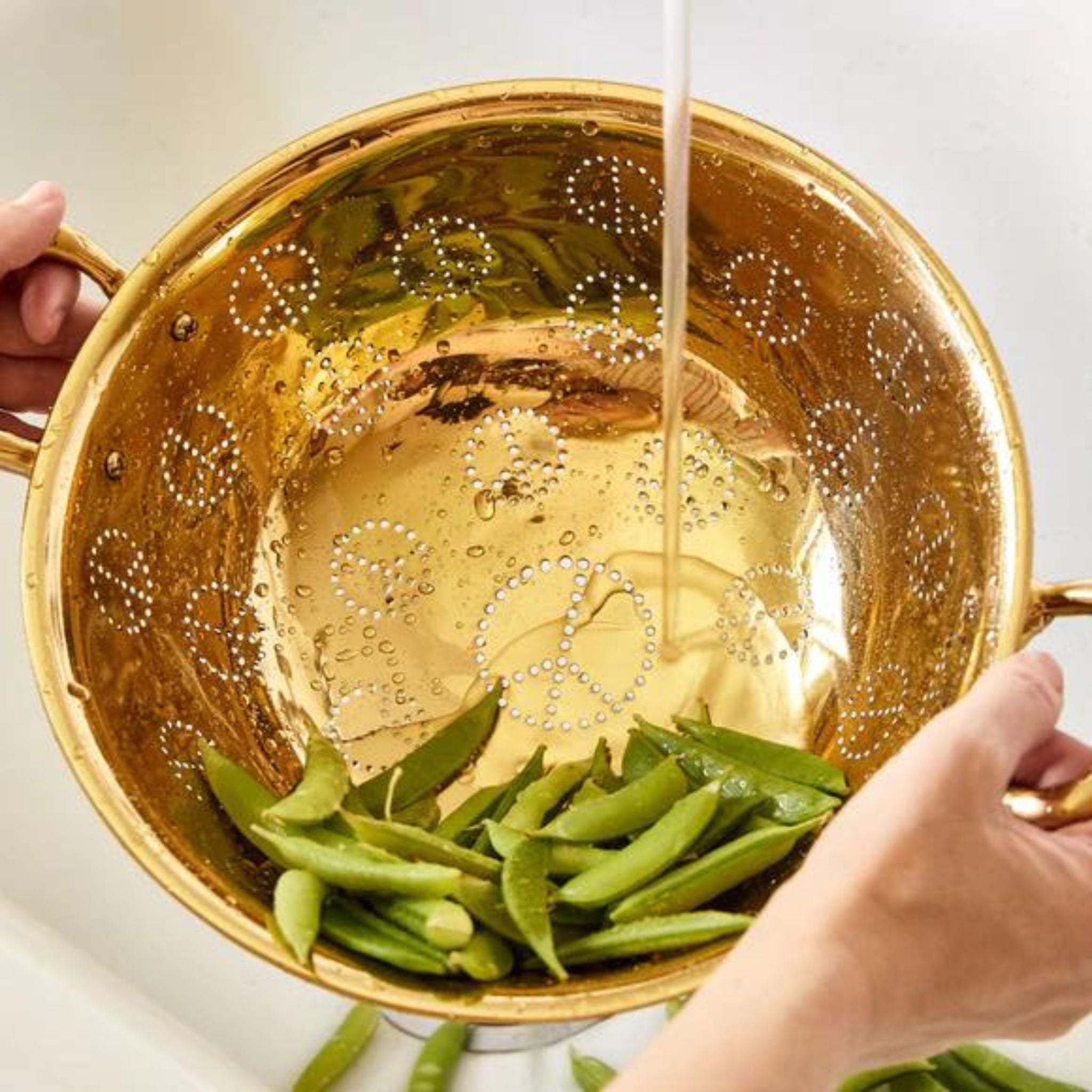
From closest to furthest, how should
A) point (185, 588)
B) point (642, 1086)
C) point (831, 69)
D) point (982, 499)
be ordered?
1. point (642, 1086)
2. point (982, 499)
3. point (185, 588)
4. point (831, 69)

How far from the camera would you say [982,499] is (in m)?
0.84

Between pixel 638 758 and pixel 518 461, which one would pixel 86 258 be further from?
pixel 638 758

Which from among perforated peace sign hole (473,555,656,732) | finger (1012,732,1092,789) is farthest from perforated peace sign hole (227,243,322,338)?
finger (1012,732,1092,789)

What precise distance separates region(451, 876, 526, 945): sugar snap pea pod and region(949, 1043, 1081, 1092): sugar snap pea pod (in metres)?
0.37

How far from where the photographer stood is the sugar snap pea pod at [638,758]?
0.92 metres

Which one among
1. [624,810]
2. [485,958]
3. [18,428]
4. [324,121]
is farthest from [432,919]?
[324,121]

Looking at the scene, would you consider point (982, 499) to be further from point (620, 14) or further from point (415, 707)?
point (620, 14)

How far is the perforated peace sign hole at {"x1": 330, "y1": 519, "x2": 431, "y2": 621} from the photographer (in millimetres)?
1047

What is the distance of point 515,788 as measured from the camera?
0.94m

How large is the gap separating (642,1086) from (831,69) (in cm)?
91

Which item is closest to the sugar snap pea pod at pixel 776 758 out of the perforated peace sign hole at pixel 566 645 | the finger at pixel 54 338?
the perforated peace sign hole at pixel 566 645

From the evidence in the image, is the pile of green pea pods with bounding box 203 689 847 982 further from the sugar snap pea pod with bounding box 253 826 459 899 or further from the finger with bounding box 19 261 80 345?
the finger with bounding box 19 261 80 345

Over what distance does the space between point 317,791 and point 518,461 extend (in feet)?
1.07

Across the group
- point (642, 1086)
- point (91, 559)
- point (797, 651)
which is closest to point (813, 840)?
point (797, 651)
